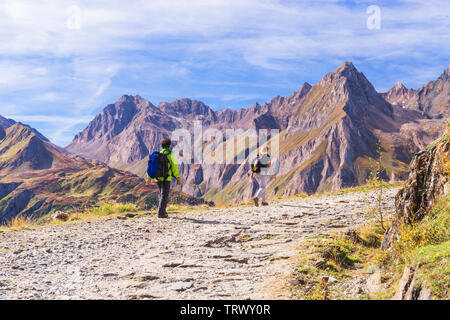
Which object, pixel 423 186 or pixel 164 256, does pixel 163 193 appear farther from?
pixel 423 186

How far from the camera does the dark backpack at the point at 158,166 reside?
15.3m

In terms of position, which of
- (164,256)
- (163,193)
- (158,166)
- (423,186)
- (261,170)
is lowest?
(164,256)

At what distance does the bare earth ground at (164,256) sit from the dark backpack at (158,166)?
6.53 feet

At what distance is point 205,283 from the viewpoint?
6684 mm

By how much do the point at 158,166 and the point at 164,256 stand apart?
6.94 meters

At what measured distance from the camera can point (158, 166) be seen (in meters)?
15.3

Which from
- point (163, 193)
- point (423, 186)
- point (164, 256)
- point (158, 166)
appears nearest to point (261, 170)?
point (163, 193)

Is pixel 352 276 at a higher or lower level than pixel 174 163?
lower

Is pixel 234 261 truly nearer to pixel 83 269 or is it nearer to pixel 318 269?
pixel 318 269

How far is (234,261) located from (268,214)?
7223mm

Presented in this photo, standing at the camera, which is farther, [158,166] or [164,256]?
[158,166]
